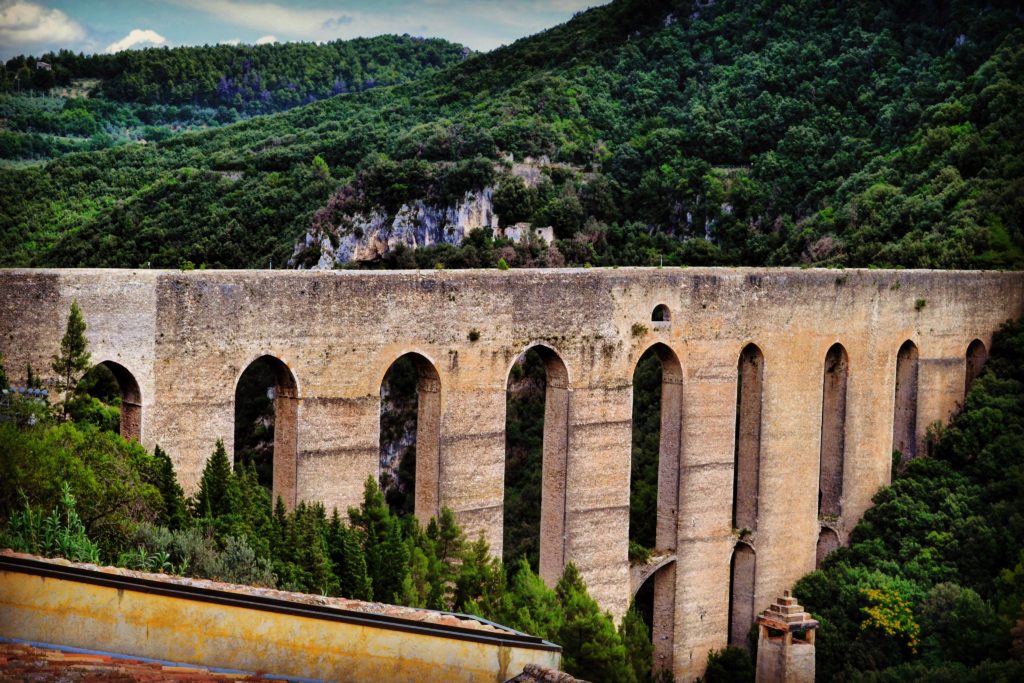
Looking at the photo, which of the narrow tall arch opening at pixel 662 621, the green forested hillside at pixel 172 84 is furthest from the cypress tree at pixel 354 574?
the narrow tall arch opening at pixel 662 621

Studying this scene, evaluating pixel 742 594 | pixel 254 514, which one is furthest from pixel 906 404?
pixel 254 514

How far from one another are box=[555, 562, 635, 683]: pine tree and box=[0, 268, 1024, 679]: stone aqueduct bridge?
2.59 meters

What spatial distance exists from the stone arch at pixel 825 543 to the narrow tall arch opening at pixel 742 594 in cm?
282

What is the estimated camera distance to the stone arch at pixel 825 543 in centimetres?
3350

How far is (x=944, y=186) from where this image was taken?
46562mm

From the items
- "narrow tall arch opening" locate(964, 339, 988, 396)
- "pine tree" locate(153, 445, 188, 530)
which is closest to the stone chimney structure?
"narrow tall arch opening" locate(964, 339, 988, 396)

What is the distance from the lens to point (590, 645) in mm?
23844

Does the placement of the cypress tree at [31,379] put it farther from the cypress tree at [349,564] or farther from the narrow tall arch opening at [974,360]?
the narrow tall arch opening at [974,360]

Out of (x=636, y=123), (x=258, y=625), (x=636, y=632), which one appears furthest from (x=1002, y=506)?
(x=636, y=123)

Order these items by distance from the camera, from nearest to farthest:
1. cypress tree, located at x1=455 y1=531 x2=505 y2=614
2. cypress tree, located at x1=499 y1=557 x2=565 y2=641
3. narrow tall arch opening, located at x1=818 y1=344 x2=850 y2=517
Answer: cypress tree, located at x1=499 y1=557 x2=565 y2=641
cypress tree, located at x1=455 y1=531 x2=505 y2=614
narrow tall arch opening, located at x1=818 y1=344 x2=850 y2=517

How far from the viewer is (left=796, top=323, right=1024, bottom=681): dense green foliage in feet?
96.1

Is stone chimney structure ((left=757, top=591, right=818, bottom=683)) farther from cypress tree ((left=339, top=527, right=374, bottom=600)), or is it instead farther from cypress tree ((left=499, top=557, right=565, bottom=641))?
cypress tree ((left=339, top=527, right=374, bottom=600))

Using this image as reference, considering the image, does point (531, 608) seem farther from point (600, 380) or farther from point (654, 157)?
point (654, 157)

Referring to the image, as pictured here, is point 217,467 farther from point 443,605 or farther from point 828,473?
point 828,473
